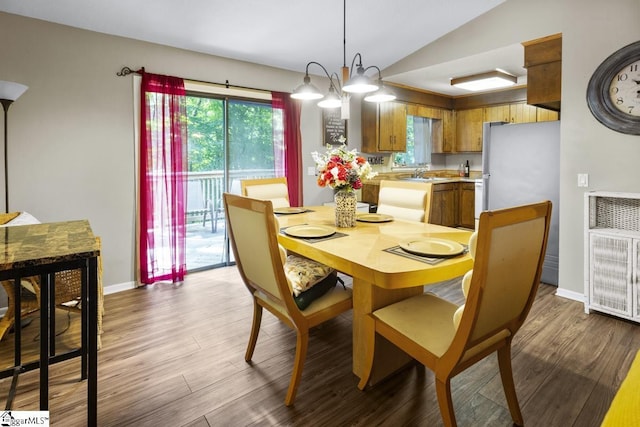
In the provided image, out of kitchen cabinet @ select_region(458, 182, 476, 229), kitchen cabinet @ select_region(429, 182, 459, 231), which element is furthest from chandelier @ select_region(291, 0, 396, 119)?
kitchen cabinet @ select_region(458, 182, 476, 229)

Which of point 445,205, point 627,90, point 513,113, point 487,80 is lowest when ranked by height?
point 445,205

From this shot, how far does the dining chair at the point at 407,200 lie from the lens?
107 inches

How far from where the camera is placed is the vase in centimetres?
237

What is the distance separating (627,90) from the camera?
106 inches

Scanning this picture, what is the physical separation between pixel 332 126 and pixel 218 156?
1.60 m

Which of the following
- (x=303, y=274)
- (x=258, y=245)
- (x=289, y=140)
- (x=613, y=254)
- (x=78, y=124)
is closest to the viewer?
(x=258, y=245)

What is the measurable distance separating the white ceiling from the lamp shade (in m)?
0.76

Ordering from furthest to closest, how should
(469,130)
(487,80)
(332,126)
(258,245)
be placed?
(469,130), (332,126), (487,80), (258,245)

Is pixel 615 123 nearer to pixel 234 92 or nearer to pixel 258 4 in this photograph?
pixel 258 4

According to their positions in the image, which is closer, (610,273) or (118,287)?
(610,273)

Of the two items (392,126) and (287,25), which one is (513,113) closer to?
(392,126)

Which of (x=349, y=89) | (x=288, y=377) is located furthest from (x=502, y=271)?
(x=349, y=89)

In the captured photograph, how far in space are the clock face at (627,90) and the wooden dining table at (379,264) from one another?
1.81 meters

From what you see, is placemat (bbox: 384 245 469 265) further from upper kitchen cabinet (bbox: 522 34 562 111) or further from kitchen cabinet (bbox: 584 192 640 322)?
upper kitchen cabinet (bbox: 522 34 562 111)
